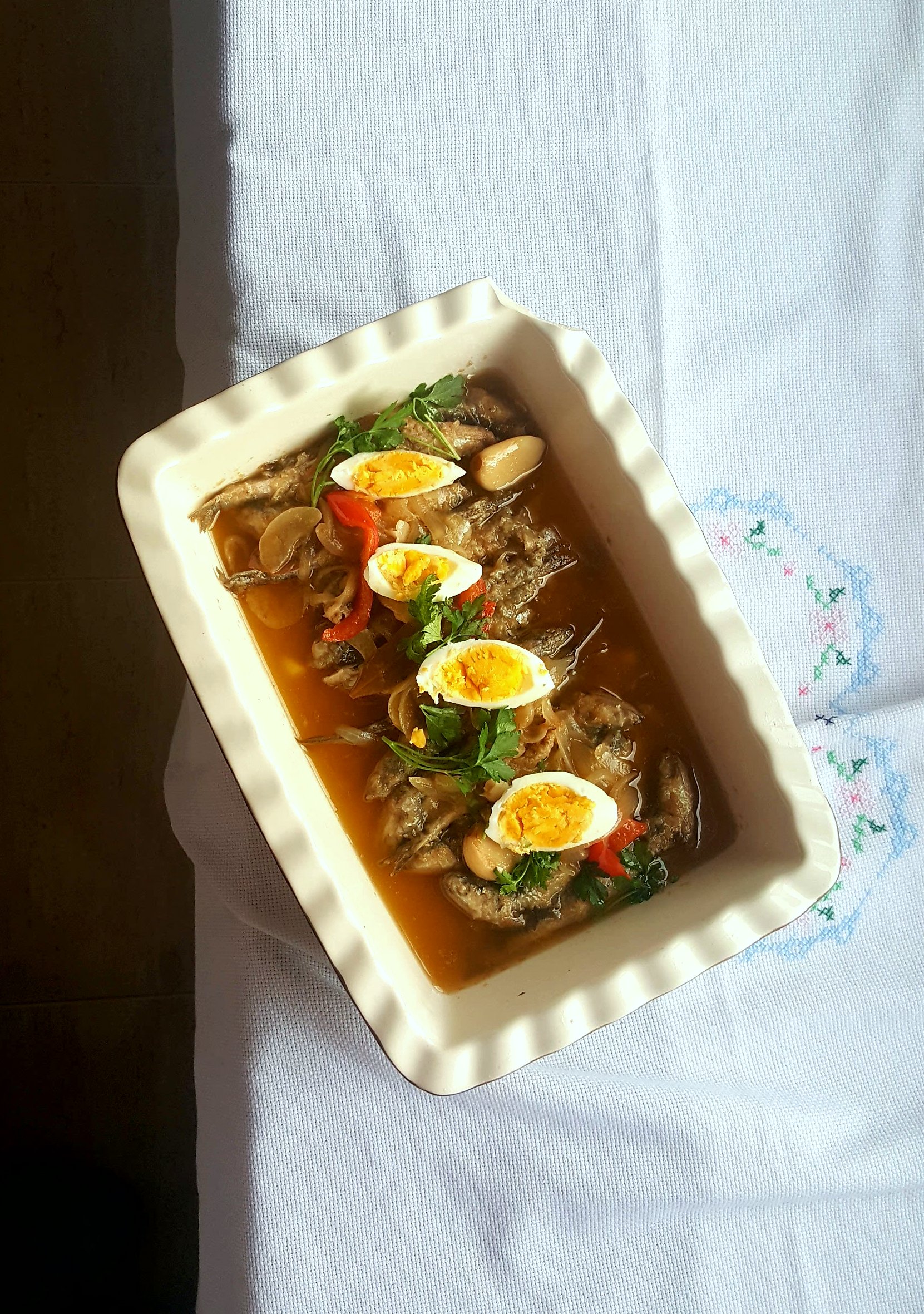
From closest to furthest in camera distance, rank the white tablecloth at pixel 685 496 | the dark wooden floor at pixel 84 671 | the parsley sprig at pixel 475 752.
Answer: the parsley sprig at pixel 475 752
the white tablecloth at pixel 685 496
the dark wooden floor at pixel 84 671

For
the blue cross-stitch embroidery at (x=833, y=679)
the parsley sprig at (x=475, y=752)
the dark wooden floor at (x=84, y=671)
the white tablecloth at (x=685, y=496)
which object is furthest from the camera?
the dark wooden floor at (x=84, y=671)

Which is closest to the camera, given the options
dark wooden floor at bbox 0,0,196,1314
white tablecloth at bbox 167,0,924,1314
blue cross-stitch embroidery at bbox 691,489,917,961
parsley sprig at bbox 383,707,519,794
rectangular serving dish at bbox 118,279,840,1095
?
rectangular serving dish at bbox 118,279,840,1095

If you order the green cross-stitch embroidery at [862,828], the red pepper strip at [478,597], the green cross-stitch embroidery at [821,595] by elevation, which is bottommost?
the green cross-stitch embroidery at [862,828]

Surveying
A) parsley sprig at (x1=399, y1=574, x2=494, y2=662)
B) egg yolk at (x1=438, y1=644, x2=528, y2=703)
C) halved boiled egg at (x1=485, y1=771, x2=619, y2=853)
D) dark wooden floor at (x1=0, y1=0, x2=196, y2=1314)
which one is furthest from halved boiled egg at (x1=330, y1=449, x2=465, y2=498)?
dark wooden floor at (x1=0, y1=0, x2=196, y2=1314)

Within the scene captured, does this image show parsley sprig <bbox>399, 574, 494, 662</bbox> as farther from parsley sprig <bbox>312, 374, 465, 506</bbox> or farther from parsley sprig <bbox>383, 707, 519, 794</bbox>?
parsley sprig <bbox>312, 374, 465, 506</bbox>

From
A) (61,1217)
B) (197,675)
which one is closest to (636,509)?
(197,675)

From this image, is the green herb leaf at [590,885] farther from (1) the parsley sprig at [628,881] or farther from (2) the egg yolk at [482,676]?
(2) the egg yolk at [482,676]

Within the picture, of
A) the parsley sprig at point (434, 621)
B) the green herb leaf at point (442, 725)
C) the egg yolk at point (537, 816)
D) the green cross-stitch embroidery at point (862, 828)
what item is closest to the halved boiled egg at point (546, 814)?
the egg yolk at point (537, 816)
